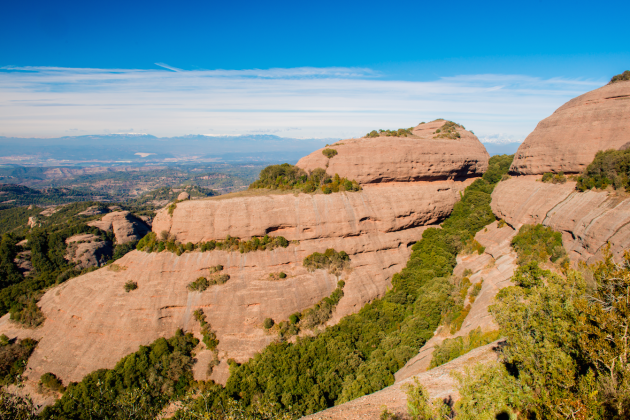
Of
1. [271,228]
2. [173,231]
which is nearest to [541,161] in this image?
[271,228]

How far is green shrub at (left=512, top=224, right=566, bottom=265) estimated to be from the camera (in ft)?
76.6

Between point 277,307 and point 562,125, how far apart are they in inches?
1471

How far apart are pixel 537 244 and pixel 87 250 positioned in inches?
2728

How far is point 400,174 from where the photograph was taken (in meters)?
38.2

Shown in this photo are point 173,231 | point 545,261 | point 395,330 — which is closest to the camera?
point 545,261

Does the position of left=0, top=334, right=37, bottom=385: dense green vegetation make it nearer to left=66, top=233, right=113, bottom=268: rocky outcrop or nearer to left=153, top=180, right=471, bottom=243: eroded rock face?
left=153, top=180, right=471, bottom=243: eroded rock face

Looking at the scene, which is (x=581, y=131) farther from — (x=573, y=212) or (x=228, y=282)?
(x=228, y=282)

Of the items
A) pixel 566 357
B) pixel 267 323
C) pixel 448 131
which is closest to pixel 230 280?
pixel 267 323

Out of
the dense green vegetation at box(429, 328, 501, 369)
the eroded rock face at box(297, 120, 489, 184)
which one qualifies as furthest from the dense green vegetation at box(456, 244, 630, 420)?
the eroded rock face at box(297, 120, 489, 184)

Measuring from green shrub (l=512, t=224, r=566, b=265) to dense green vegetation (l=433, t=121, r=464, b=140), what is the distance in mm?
21801

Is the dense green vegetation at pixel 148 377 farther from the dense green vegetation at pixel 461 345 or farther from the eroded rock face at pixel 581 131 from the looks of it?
the eroded rock face at pixel 581 131

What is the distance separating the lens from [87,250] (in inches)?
2104

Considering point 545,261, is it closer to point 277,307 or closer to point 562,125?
point 562,125

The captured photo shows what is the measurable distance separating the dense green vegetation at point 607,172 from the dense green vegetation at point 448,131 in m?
19.9
